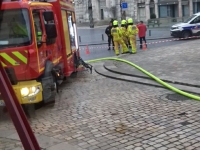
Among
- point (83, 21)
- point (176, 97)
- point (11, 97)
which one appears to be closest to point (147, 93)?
point (176, 97)

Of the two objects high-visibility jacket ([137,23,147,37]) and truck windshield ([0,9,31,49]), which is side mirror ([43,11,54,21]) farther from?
high-visibility jacket ([137,23,147,37])

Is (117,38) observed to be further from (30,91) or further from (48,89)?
(30,91)

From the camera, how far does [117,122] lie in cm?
646

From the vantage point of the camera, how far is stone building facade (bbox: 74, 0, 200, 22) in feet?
170

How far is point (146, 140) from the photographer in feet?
17.7

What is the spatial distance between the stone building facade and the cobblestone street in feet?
148

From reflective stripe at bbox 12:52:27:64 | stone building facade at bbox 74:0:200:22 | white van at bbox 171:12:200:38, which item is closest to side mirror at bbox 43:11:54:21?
reflective stripe at bbox 12:52:27:64

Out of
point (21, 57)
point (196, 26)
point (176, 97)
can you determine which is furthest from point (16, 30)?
point (196, 26)

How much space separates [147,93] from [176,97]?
849 mm

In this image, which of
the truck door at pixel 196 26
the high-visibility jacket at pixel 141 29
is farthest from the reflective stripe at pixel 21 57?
the truck door at pixel 196 26

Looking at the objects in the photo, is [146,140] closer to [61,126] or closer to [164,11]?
[61,126]

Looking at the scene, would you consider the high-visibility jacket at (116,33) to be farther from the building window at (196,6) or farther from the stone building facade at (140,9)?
the building window at (196,6)

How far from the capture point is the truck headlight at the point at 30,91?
6907 mm

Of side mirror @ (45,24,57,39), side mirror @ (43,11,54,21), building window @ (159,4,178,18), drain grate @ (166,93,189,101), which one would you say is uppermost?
building window @ (159,4,178,18)
